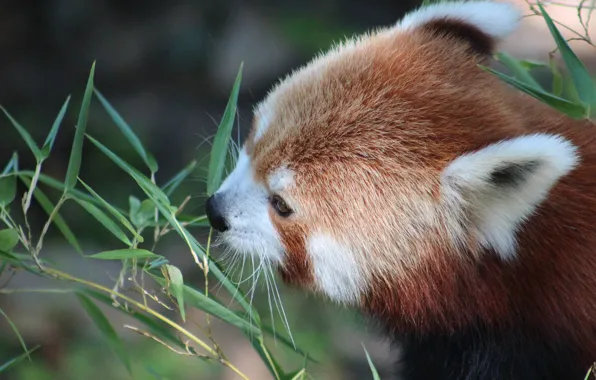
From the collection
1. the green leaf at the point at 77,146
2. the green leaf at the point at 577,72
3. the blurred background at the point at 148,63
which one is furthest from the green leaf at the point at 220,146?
the blurred background at the point at 148,63

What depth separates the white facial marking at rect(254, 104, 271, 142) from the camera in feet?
6.41

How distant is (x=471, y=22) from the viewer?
2.04 meters

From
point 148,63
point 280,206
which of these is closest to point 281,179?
point 280,206

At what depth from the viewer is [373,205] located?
5.89 ft

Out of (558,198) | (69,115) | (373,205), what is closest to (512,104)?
(558,198)

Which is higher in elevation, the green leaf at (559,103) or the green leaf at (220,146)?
the green leaf at (559,103)

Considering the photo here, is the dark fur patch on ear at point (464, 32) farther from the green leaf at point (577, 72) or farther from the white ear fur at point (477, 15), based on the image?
the green leaf at point (577, 72)

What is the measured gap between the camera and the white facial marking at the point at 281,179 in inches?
72.6

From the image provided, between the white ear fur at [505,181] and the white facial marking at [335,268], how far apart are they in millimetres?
259

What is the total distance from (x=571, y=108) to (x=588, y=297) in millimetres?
403

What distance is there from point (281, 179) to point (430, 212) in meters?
0.34

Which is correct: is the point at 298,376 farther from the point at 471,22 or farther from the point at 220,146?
the point at 471,22

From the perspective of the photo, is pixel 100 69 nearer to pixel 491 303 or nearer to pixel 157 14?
→ pixel 157 14

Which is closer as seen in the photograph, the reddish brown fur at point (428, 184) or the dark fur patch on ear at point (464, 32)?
the reddish brown fur at point (428, 184)
